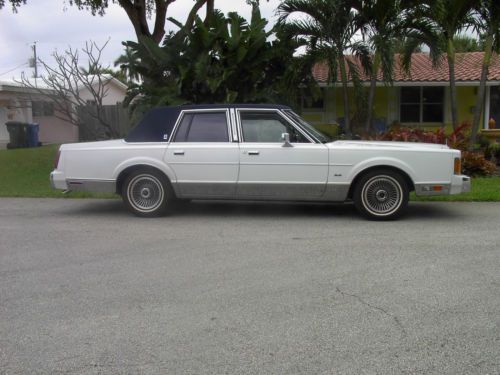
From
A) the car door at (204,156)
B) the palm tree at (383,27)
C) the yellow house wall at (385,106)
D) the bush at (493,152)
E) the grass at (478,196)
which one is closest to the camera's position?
the car door at (204,156)

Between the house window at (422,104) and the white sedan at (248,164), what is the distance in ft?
39.5

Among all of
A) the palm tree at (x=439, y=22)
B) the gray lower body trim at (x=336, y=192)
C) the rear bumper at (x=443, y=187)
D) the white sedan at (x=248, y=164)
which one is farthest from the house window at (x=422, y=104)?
the gray lower body trim at (x=336, y=192)

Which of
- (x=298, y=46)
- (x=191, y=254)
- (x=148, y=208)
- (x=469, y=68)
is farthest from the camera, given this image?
(x=469, y=68)

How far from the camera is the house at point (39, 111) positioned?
2406 cm

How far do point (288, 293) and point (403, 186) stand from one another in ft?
12.2

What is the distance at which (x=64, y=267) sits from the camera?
5.99 metres

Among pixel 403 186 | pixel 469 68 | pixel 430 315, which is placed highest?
pixel 469 68

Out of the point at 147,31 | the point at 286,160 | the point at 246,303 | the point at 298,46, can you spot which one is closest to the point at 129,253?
the point at 246,303

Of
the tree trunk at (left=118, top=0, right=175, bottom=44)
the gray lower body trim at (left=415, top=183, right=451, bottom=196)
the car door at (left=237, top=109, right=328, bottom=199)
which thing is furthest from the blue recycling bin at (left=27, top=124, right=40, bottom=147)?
the gray lower body trim at (left=415, top=183, right=451, bottom=196)

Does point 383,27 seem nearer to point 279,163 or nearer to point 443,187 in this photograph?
Answer: point 443,187

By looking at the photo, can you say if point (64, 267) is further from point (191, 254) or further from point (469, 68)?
point (469, 68)

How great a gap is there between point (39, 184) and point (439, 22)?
9963 millimetres

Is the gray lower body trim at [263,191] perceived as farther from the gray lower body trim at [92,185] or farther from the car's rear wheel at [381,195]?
the gray lower body trim at [92,185]

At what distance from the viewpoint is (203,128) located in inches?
340
